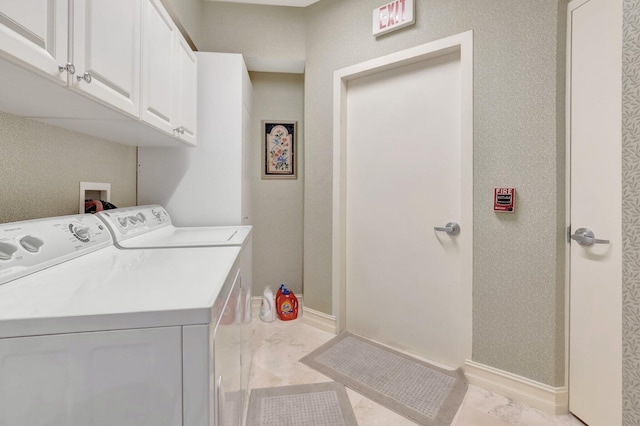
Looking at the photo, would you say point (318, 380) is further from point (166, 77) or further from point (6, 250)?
point (166, 77)

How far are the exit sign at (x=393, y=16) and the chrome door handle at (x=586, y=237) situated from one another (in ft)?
5.33

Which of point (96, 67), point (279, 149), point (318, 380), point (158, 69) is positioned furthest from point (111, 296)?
point (279, 149)

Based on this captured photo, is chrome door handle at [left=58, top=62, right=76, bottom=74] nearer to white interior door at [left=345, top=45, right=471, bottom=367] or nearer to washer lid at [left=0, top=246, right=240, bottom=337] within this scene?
washer lid at [left=0, top=246, right=240, bottom=337]

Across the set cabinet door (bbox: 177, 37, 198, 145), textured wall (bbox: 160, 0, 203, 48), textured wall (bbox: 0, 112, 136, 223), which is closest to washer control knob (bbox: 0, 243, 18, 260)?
textured wall (bbox: 0, 112, 136, 223)

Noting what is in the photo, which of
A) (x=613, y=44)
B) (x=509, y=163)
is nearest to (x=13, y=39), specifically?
(x=509, y=163)

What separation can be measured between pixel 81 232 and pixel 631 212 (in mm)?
2051

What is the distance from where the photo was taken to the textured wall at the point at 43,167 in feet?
3.54

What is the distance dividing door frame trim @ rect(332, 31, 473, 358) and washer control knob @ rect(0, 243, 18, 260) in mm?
1906

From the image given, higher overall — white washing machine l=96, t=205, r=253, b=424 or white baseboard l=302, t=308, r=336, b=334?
white washing machine l=96, t=205, r=253, b=424

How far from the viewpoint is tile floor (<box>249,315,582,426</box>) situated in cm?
151

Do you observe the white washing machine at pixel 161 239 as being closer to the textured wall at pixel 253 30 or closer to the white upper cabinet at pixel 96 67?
the white upper cabinet at pixel 96 67

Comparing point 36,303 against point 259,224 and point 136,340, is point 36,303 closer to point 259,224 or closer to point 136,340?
point 136,340

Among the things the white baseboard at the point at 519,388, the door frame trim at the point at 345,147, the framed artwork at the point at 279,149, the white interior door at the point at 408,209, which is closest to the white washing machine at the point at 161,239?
the door frame trim at the point at 345,147

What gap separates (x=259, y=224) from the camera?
117 inches
